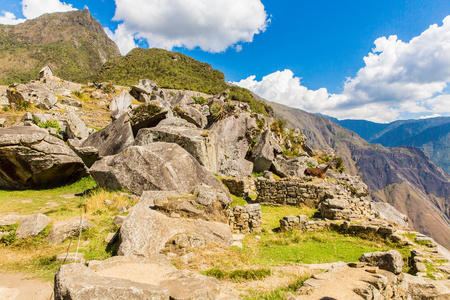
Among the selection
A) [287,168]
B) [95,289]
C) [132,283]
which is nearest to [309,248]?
[132,283]

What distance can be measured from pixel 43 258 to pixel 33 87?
3546 cm

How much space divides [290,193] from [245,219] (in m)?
5.57

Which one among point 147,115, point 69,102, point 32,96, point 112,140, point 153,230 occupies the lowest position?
point 153,230

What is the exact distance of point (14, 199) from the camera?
452 inches

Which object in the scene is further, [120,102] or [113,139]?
[120,102]

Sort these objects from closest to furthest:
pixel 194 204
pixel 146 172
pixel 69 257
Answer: pixel 69 257 → pixel 194 204 → pixel 146 172

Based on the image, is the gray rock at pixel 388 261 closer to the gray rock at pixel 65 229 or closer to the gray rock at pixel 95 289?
the gray rock at pixel 95 289

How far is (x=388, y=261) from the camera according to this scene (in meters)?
5.15

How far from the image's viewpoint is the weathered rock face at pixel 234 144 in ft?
57.8

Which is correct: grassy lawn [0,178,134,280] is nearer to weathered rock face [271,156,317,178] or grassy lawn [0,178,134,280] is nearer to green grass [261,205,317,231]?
green grass [261,205,317,231]

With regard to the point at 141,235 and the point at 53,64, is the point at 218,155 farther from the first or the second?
the point at 53,64

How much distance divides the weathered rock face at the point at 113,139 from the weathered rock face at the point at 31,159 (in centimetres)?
218

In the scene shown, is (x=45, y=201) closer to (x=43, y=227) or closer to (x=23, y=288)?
(x=43, y=227)

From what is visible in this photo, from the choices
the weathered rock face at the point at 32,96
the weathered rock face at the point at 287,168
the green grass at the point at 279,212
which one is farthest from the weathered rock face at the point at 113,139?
the weathered rock face at the point at 32,96
